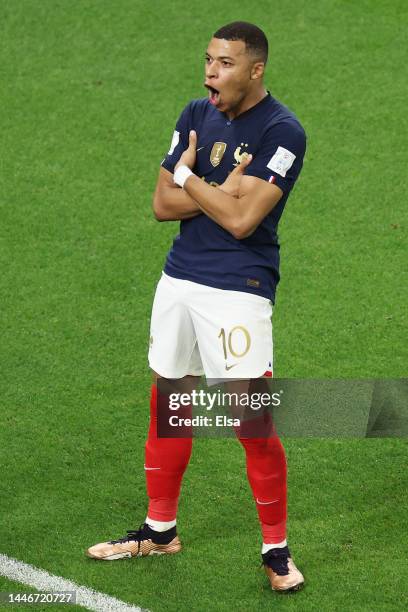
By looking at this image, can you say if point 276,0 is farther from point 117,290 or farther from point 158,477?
point 158,477

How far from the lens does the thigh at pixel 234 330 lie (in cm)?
510

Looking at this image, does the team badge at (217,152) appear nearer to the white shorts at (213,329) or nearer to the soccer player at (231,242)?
the soccer player at (231,242)

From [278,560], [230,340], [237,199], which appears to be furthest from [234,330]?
[278,560]

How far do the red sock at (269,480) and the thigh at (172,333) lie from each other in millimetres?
430

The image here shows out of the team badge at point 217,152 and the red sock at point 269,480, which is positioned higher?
the team badge at point 217,152

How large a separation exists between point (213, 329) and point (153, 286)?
8.53ft

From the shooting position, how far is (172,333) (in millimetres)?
5258

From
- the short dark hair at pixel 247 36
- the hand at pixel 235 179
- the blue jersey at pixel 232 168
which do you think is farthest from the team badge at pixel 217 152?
the short dark hair at pixel 247 36

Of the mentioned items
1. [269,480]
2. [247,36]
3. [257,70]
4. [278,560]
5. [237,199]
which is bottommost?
[278,560]

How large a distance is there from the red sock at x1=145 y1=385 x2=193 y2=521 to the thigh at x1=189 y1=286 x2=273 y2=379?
1.29 ft

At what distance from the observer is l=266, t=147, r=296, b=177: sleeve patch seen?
494 centimetres

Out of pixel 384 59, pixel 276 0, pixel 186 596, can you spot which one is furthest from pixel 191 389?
pixel 276 0

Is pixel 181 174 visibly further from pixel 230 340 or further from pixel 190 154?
pixel 230 340

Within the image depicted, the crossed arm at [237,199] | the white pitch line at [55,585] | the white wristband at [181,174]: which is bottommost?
the white pitch line at [55,585]
